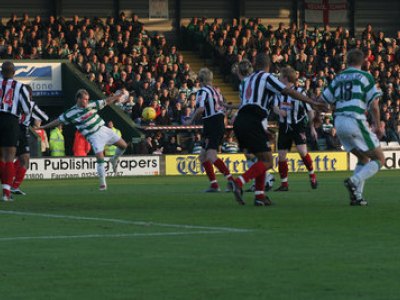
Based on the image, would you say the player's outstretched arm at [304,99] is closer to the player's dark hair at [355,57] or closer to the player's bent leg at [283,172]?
the player's dark hair at [355,57]

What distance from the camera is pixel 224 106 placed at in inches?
871

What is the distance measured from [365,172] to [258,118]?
69.8 inches

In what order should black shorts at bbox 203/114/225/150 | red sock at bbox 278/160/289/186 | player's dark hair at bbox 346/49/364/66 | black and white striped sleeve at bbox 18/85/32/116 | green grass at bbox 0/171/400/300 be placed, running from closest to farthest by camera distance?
green grass at bbox 0/171/400/300, player's dark hair at bbox 346/49/364/66, black and white striped sleeve at bbox 18/85/32/116, red sock at bbox 278/160/289/186, black shorts at bbox 203/114/225/150

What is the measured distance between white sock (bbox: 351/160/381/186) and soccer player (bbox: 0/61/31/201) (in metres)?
5.50

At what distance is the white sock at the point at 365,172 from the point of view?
1645 centimetres

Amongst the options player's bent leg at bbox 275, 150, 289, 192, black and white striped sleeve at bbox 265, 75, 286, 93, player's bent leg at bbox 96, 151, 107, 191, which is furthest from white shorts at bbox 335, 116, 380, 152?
player's bent leg at bbox 96, 151, 107, 191

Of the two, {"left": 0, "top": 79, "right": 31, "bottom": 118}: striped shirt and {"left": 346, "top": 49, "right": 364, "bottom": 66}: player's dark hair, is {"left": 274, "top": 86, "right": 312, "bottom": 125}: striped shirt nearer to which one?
{"left": 0, "top": 79, "right": 31, "bottom": 118}: striped shirt

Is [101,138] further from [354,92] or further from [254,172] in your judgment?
[354,92]

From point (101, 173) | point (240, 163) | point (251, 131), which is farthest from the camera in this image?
point (240, 163)

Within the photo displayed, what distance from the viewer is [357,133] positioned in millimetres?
16812

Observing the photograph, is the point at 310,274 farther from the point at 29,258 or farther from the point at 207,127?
the point at 207,127

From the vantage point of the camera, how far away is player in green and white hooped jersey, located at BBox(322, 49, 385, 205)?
16625 mm

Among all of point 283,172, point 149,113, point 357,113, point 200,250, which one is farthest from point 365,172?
point 149,113

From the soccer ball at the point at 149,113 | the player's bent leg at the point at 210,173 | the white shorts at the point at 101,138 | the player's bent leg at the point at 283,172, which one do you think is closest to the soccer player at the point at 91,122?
the white shorts at the point at 101,138
